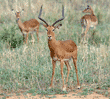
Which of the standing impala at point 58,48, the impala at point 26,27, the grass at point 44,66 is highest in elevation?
the impala at point 26,27

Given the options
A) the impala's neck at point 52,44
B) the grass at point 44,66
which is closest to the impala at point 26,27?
the grass at point 44,66

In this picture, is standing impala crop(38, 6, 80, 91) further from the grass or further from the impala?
the impala

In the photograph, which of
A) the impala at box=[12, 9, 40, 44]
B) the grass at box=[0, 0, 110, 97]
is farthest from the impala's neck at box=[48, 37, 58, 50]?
the impala at box=[12, 9, 40, 44]

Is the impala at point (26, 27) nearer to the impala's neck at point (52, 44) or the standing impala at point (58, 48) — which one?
the standing impala at point (58, 48)

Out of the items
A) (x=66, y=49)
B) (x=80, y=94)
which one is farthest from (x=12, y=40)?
(x=80, y=94)

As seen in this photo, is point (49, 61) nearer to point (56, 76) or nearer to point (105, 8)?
point (56, 76)

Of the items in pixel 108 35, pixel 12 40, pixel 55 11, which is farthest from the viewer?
pixel 55 11

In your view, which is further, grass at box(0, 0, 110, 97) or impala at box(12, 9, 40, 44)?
impala at box(12, 9, 40, 44)

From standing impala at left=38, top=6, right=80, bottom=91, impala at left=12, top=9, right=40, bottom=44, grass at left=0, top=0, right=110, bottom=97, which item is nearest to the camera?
standing impala at left=38, top=6, right=80, bottom=91

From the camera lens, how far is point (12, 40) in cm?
879

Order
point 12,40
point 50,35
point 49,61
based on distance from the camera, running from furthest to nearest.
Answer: point 12,40 < point 49,61 < point 50,35

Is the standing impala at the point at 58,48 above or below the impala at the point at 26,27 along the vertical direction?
below

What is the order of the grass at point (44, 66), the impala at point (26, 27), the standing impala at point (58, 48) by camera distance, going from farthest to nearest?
the impala at point (26, 27), the grass at point (44, 66), the standing impala at point (58, 48)

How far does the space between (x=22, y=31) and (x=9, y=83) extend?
4.12 m
